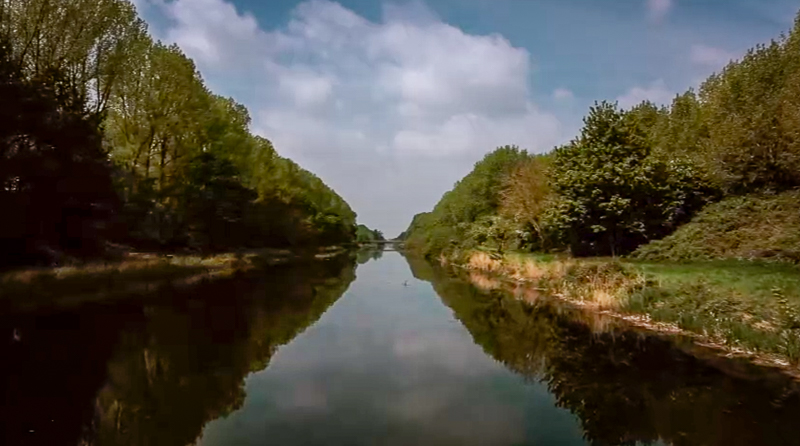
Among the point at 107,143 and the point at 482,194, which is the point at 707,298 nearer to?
the point at 107,143

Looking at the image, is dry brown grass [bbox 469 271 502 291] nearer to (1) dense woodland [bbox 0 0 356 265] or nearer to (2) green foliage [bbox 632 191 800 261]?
(2) green foliage [bbox 632 191 800 261]

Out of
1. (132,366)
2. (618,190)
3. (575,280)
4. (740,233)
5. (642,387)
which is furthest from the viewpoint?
(618,190)

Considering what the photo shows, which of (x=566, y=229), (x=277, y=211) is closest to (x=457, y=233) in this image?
(x=277, y=211)

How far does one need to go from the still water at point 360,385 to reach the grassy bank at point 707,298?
1375 millimetres

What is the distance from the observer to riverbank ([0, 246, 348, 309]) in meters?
22.4

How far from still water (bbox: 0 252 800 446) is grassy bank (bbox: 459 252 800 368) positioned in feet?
4.51

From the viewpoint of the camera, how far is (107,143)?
40344 mm

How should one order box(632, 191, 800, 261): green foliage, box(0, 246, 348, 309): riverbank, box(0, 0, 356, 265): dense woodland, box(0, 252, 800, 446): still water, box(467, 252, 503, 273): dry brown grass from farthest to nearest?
box(467, 252, 503, 273): dry brown grass
box(632, 191, 800, 261): green foliage
box(0, 0, 356, 265): dense woodland
box(0, 246, 348, 309): riverbank
box(0, 252, 800, 446): still water

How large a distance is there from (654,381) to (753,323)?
540 cm

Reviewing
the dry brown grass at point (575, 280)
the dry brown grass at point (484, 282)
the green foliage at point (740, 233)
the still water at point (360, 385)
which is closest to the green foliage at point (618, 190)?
the green foliage at point (740, 233)

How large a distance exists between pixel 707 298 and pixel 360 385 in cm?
1267

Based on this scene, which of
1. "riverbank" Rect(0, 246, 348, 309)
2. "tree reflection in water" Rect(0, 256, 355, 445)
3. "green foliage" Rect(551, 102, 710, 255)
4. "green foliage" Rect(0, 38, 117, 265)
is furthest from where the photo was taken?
"green foliage" Rect(551, 102, 710, 255)

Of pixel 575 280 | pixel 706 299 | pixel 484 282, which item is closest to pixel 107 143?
pixel 484 282

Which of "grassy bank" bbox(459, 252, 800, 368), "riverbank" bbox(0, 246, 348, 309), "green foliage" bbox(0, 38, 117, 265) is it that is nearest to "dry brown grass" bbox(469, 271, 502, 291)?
"grassy bank" bbox(459, 252, 800, 368)
